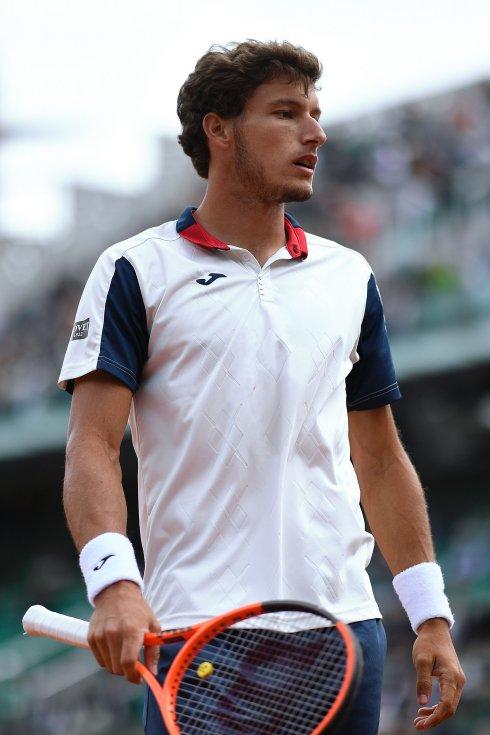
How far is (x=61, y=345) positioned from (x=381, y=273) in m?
4.43

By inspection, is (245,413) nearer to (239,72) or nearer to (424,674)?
(424,674)

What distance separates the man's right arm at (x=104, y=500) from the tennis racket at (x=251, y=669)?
0.05 meters

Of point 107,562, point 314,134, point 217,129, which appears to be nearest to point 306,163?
point 314,134

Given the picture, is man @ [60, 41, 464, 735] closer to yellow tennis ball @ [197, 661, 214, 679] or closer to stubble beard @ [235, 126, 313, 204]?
stubble beard @ [235, 126, 313, 204]

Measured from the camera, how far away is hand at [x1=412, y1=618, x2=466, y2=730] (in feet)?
11.8

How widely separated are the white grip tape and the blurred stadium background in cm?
925

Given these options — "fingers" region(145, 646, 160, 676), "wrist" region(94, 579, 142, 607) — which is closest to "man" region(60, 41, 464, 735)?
"wrist" region(94, 579, 142, 607)

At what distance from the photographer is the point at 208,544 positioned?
355 centimetres

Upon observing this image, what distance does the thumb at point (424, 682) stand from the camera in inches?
143

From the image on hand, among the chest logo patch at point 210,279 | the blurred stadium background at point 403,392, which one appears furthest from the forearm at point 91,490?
the blurred stadium background at point 403,392

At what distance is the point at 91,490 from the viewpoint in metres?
3.46

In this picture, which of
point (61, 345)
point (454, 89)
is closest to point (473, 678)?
point (61, 345)

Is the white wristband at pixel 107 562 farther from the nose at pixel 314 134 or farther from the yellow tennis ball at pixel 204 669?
the nose at pixel 314 134

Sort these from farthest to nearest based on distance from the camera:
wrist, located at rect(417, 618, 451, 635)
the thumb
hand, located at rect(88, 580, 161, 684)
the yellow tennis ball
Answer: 1. wrist, located at rect(417, 618, 451, 635)
2. the thumb
3. the yellow tennis ball
4. hand, located at rect(88, 580, 161, 684)
